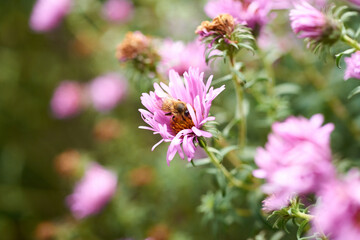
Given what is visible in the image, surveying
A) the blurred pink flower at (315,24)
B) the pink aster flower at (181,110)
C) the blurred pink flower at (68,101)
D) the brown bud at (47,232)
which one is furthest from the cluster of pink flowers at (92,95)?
the blurred pink flower at (315,24)

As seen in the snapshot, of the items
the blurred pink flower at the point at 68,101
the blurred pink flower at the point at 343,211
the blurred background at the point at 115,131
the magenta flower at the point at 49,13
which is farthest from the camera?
the blurred pink flower at the point at 68,101

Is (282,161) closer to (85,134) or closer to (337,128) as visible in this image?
(337,128)

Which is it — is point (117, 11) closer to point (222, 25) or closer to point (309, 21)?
point (222, 25)

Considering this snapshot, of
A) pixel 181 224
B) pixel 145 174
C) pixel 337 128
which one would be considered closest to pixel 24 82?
pixel 145 174

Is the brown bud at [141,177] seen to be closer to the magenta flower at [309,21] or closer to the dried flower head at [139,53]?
the dried flower head at [139,53]

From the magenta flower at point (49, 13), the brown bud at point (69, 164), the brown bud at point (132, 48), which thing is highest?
the magenta flower at point (49, 13)

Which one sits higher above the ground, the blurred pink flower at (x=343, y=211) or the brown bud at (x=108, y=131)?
the brown bud at (x=108, y=131)

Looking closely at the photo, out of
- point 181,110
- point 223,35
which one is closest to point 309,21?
point 223,35

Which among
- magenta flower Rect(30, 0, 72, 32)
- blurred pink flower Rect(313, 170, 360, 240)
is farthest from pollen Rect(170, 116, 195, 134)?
magenta flower Rect(30, 0, 72, 32)
